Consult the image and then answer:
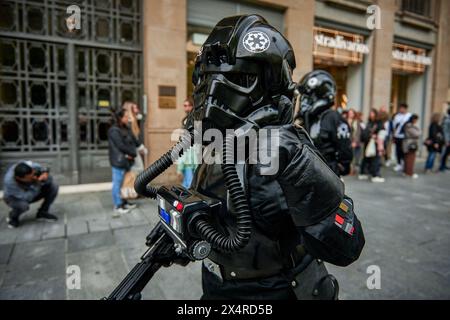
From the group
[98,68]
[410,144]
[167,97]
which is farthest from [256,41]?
[410,144]

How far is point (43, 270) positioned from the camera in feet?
10.8

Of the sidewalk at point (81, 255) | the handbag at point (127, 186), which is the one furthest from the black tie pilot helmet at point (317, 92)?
the handbag at point (127, 186)

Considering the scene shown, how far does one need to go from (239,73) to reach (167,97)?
6075 millimetres

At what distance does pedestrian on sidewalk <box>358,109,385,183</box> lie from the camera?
26.4 feet

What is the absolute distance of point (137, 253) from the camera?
375cm

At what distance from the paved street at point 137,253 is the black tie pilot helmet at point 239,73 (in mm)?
2208

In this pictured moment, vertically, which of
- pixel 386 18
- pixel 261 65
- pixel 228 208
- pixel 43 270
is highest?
pixel 386 18

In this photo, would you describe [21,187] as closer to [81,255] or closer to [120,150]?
[120,150]

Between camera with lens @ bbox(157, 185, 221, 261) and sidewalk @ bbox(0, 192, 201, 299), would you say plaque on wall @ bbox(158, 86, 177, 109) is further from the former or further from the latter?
camera with lens @ bbox(157, 185, 221, 261)

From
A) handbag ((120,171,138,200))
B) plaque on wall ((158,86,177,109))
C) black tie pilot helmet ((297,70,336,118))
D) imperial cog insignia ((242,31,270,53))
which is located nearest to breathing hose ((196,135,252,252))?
imperial cog insignia ((242,31,270,53))

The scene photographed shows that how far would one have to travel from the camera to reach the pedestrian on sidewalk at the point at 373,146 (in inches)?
317
